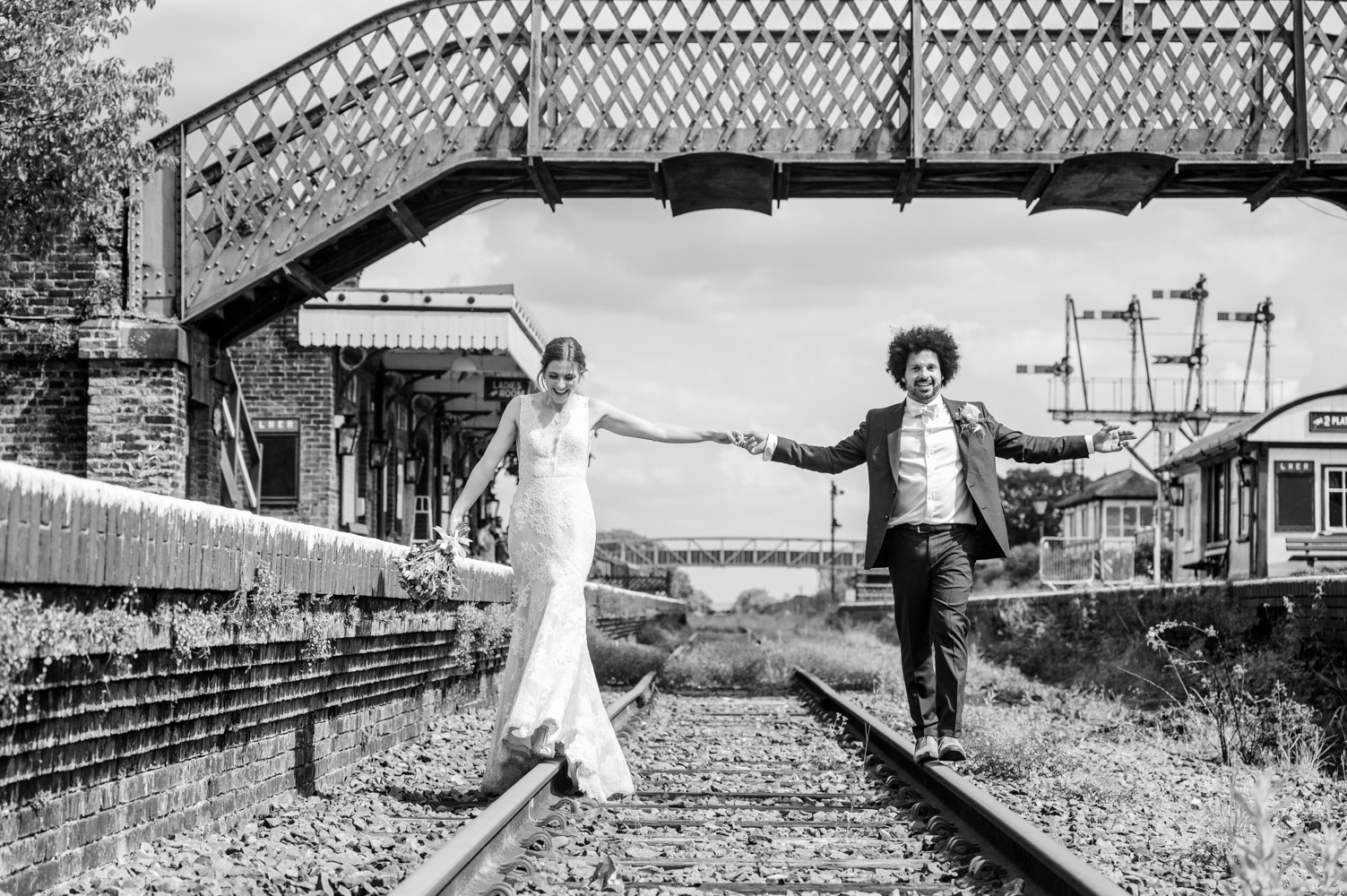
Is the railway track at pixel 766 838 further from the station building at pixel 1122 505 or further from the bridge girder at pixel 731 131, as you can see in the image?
the station building at pixel 1122 505

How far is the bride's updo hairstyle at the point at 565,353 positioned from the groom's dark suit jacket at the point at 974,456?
1395 millimetres

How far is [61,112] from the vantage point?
11867mm

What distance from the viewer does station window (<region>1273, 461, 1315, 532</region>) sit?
30.3 m

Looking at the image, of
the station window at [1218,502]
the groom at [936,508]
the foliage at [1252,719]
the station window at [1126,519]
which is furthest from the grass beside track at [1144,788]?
the station window at [1126,519]

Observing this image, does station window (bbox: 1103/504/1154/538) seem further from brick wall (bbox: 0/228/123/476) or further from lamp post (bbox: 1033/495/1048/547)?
brick wall (bbox: 0/228/123/476)

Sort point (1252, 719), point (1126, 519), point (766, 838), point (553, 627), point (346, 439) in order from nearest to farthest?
point (766, 838), point (553, 627), point (1252, 719), point (346, 439), point (1126, 519)

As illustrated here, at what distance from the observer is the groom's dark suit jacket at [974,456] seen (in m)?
7.15

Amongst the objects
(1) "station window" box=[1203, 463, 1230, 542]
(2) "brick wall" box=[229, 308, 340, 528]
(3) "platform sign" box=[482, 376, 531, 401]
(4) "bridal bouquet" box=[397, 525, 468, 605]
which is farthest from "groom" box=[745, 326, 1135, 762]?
(1) "station window" box=[1203, 463, 1230, 542]

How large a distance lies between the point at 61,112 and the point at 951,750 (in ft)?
28.7

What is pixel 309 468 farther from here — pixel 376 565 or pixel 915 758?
pixel 915 758

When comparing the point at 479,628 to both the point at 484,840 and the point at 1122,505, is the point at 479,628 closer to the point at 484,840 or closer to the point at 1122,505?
the point at 484,840

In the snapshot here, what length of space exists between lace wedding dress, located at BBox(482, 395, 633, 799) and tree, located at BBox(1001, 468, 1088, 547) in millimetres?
92929

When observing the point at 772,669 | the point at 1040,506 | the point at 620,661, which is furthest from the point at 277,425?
the point at 1040,506

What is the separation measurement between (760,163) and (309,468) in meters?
11.6
